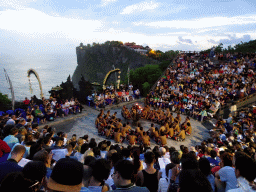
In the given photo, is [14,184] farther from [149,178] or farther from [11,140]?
[11,140]

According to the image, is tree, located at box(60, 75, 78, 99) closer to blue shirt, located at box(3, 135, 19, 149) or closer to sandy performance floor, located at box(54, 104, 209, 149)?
sandy performance floor, located at box(54, 104, 209, 149)

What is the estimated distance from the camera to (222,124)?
11.4 metres

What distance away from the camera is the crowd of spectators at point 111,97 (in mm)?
16500

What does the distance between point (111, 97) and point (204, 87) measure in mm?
8853

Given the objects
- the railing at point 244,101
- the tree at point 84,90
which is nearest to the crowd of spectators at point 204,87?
the railing at point 244,101

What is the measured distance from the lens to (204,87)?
16.5 m

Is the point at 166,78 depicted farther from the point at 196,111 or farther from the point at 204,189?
the point at 204,189

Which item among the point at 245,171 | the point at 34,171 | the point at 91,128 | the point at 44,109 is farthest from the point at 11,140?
the point at 44,109

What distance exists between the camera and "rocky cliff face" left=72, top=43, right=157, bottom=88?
183ft

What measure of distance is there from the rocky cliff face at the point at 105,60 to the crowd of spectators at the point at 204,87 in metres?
Result: 27.4

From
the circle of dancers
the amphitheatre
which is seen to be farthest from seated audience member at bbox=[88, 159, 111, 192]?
the amphitheatre

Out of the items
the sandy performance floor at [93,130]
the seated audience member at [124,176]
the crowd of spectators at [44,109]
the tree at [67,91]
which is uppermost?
the seated audience member at [124,176]

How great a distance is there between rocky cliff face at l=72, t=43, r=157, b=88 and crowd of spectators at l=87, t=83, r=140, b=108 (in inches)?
1158

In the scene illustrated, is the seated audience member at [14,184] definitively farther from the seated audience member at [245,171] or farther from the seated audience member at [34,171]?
the seated audience member at [245,171]
